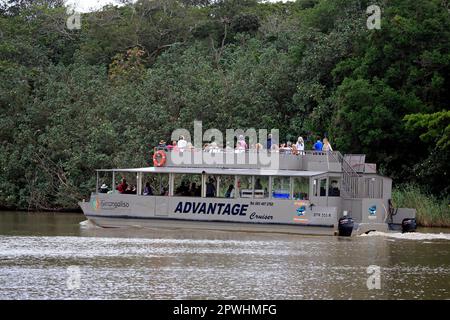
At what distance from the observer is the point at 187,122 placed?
164ft

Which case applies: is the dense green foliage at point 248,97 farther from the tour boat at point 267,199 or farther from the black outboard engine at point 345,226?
the black outboard engine at point 345,226

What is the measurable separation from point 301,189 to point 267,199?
4.60 feet

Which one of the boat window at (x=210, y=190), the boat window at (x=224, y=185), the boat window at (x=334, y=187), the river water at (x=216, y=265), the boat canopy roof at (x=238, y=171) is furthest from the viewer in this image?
the boat window at (x=224, y=185)

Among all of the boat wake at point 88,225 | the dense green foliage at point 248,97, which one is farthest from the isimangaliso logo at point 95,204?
the dense green foliage at point 248,97

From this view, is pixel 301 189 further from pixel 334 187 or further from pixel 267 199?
pixel 267 199

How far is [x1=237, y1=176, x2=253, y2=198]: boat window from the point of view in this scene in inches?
1415

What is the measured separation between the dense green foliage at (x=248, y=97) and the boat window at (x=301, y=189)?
6.27m

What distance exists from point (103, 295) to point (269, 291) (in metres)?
3.48

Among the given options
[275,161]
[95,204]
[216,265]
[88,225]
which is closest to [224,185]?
[275,161]

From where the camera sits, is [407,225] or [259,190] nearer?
[407,225]

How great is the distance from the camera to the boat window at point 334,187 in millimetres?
35625

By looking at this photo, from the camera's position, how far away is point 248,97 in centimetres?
5044
